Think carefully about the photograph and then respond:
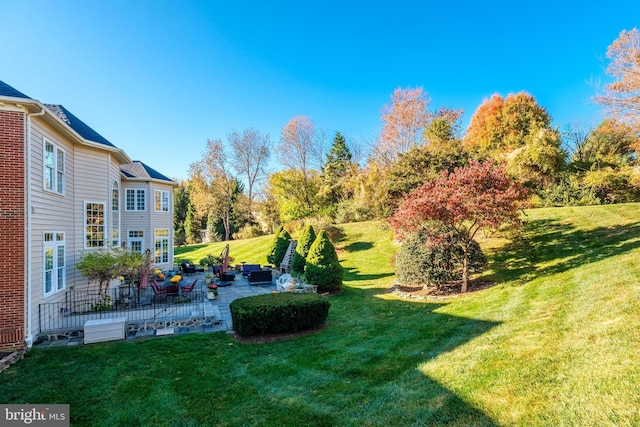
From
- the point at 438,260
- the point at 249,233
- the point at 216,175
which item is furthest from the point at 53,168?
the point at 216,175

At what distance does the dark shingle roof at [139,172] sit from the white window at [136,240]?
3.27m

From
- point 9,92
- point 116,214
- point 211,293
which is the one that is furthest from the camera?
point 116,214

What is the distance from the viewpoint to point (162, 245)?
62.4 ft

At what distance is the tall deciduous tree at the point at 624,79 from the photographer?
11.1 m

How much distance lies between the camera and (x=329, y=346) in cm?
706

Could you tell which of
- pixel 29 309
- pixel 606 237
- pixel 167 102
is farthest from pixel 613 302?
pixel 167 102

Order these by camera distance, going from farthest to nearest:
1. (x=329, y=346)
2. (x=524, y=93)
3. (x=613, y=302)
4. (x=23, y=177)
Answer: (x=524, y=93) → (x=23, y=177) → (x=329, y=346) → (x=613, y=302)

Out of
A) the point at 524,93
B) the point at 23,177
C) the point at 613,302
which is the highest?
the point at 524,93

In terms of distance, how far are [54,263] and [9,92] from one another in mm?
4753

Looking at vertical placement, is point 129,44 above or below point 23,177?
above

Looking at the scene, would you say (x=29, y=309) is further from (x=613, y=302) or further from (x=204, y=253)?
(x=204, y=253)

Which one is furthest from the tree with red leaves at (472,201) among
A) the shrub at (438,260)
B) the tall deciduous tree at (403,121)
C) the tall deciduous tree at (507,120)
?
the tall deciduous tree at (507,120)

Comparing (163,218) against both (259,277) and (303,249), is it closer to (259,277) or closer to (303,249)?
(259,277)

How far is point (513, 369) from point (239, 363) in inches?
197
